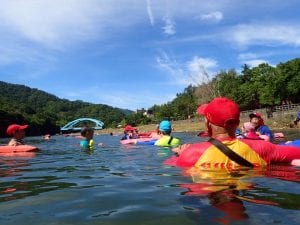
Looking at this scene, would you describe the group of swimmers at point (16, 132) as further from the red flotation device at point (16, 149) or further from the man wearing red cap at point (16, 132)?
the red flotation device at point (16, 149)

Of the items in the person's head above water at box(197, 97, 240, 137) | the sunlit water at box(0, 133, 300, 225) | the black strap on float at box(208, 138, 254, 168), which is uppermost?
the person's head above water at box(197, 97, 240, 137)

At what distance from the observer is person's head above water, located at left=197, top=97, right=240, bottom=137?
6.00 m

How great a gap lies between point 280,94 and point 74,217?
231ft

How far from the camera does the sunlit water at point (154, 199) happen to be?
3910mm

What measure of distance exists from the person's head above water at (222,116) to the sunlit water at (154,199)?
2.19 feet

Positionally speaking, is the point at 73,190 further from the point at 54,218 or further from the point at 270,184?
the point at 270,184

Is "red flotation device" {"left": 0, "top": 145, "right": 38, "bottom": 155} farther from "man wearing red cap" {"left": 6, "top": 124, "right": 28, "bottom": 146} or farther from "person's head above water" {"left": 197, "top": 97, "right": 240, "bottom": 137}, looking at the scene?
"person's head above water" {"left": 197, "top": 97, "right": 240, "bottom": 137}

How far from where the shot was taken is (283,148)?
7.29 meters

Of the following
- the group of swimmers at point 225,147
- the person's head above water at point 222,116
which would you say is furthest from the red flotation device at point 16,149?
the person's head above water at point 222,116

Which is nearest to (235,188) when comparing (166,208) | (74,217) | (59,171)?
(166,208)

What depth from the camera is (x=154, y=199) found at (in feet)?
15.9

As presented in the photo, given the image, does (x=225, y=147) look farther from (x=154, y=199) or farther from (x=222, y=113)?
(x=154, y=199)

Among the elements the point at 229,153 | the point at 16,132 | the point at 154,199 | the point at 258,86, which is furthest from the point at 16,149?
the point at 258,86

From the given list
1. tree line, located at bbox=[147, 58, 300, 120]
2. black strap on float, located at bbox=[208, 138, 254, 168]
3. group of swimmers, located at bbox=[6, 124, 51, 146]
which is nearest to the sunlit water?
black strap on float, located at bbox=[208, 138, 254, 168]
